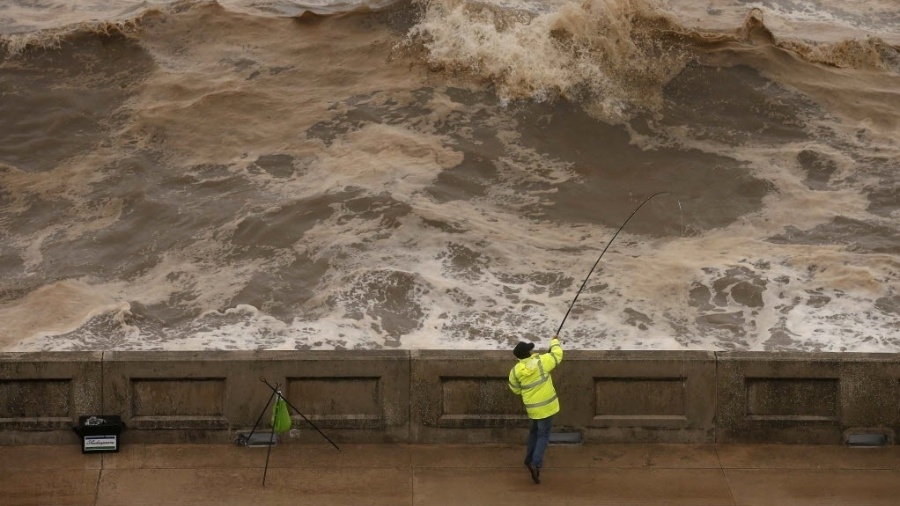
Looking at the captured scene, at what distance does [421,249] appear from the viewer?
1438 cm

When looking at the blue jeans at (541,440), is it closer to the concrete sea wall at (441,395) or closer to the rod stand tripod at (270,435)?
the concrete sea wall at (441,395)

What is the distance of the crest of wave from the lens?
61.0 feet

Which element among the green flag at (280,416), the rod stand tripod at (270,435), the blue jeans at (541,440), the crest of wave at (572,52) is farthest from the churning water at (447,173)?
the blue jeans at (541,440)

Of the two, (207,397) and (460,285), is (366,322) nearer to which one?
(460,285)

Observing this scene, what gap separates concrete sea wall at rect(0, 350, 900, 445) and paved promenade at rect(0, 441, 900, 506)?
0.13 meters

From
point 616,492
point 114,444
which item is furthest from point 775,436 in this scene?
point 114,444

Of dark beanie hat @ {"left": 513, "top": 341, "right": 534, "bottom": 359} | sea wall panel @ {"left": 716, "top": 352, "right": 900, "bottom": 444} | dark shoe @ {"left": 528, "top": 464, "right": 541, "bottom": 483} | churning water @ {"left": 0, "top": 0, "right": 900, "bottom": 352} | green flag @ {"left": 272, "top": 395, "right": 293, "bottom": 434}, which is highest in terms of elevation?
dark beanie hat @ {"left": 513, "top": 341, "right": 534, "bottom": 359}

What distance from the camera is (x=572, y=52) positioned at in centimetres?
1911

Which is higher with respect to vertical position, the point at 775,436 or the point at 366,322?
the point at 775,436

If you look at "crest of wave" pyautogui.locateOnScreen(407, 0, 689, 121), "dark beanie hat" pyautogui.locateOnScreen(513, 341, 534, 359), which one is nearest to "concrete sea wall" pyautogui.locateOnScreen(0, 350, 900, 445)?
"dark beanie hat" pyautogui.locateOnScreen(513, 341, 534, 359)

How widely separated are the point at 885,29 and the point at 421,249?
1160 cm

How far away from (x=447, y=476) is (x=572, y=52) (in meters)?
11.1

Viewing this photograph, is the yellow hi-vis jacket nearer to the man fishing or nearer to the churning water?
the man fishing

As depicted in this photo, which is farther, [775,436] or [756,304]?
[756,304]
